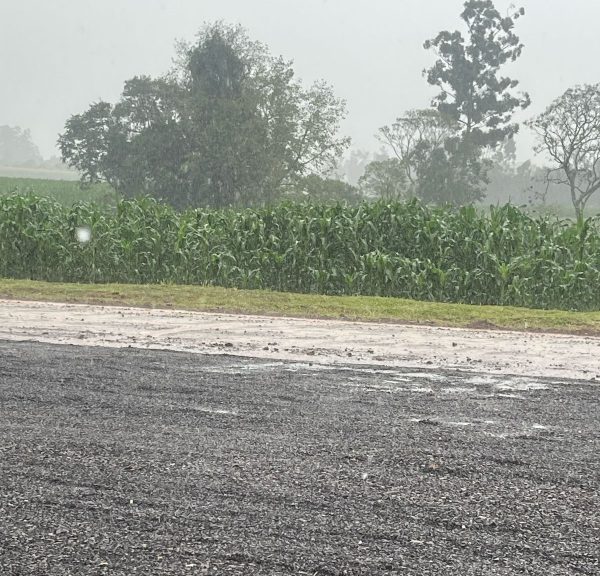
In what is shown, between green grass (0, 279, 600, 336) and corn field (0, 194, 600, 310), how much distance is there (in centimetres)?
194

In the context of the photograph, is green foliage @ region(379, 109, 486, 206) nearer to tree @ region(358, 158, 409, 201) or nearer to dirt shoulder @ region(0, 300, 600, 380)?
tree @ region(358, 158, 409, 201)

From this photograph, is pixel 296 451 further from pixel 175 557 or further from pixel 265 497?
pixel 175 557

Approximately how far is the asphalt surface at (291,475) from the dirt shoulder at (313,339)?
1.62m

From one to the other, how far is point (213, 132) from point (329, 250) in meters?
26.1

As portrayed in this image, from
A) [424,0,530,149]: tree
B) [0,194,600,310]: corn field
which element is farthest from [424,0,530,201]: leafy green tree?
[0,194,600,310]: corn field

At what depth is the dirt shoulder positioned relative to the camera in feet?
33.4

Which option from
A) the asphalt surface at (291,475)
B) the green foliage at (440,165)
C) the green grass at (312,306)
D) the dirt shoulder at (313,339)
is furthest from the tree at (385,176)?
the asphalt surface at (291,475)

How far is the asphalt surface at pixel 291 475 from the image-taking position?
404cm

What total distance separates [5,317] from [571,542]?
410 inches

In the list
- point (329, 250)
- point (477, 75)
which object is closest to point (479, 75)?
point (477, 75)

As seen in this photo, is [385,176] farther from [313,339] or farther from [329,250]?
[313,339]

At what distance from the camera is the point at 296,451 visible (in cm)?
579

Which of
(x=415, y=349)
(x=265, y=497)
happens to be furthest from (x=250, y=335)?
(x=265, y=497)

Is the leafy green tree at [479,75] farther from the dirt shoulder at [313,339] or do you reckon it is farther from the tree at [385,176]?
the dirt shoulder at [313,339]
